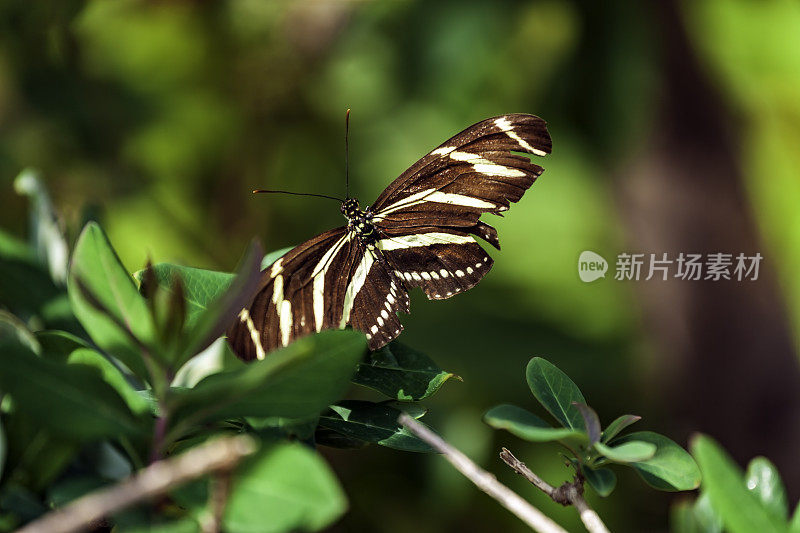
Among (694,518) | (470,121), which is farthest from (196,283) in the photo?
(470,121)

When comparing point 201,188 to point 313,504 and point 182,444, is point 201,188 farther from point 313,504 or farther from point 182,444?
point 313,504

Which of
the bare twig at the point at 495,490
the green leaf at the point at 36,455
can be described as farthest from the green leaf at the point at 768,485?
the green leaf at the point at 36,455

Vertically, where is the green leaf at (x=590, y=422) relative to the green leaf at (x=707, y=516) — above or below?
above

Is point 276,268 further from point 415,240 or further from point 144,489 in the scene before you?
point 144,489

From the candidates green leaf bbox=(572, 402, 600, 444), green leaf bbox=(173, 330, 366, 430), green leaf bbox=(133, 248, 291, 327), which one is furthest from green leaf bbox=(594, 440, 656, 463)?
green leaf bbox=(133, 248, 291, 327)

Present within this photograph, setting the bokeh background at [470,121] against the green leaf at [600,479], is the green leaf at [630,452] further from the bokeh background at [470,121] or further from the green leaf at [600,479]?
the bokeh background at [470,121]
